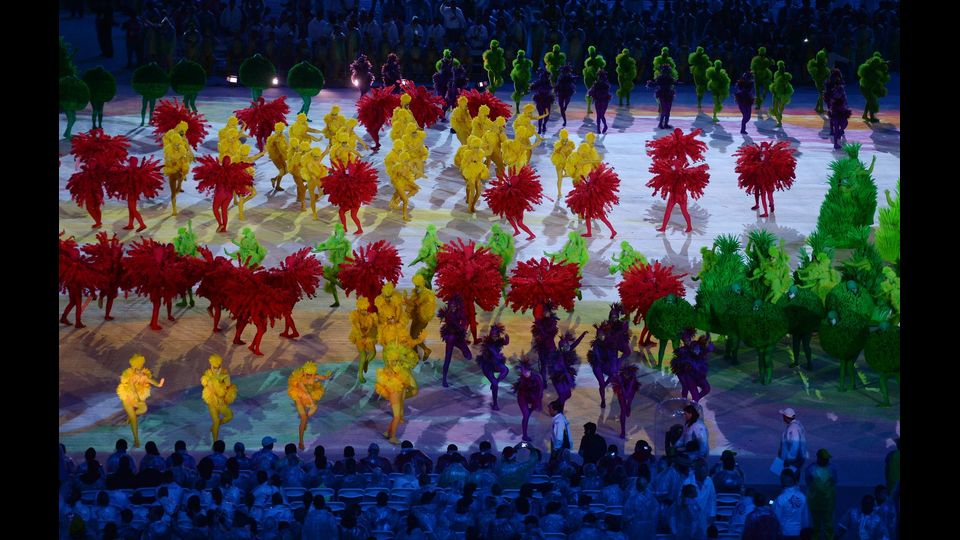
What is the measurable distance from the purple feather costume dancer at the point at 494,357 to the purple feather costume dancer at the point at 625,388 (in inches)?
41.3

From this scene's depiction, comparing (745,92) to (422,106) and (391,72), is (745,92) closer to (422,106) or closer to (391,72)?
(422,106)

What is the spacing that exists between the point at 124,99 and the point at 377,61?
4889 mm

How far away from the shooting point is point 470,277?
16.2 meters

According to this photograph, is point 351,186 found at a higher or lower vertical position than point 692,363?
higher

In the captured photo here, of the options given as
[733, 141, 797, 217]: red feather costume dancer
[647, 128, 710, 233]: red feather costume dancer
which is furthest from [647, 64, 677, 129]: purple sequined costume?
[733, 141, 797, 217]: red feather costume dancer

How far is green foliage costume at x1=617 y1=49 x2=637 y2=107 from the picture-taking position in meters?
27.8

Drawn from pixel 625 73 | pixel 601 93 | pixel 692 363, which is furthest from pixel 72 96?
pixel 692 363

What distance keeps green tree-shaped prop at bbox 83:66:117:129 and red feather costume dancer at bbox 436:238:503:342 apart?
10129mm

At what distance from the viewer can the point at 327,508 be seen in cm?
1228

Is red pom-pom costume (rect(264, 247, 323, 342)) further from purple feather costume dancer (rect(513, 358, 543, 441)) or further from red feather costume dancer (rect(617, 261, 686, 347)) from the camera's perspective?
red feather costume dancer (rect(617, 261, 686, 347))

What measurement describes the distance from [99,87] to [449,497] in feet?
46.7

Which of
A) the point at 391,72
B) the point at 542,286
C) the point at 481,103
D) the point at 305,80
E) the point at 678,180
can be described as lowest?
the point at 542,286

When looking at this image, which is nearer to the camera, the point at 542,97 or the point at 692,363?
→ the point at 692,363

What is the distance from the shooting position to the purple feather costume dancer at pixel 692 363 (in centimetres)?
1471
